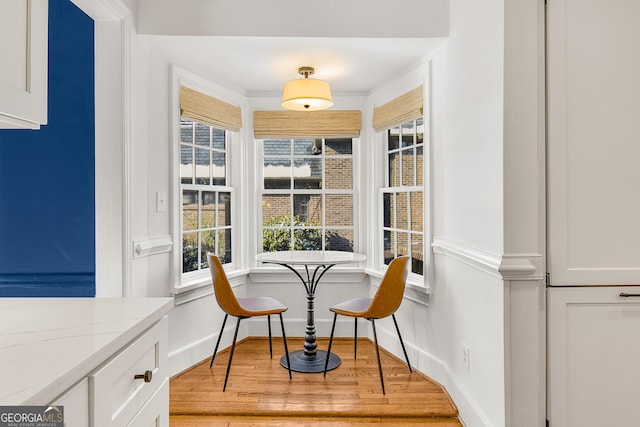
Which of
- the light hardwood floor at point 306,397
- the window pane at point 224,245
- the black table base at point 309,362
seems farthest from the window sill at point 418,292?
the window pane at point 224,245

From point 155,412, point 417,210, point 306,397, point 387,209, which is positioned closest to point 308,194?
point 387,209

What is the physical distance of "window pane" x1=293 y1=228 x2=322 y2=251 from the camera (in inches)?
157

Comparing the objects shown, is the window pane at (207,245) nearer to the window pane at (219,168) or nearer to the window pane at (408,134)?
the window pane at (219,168)

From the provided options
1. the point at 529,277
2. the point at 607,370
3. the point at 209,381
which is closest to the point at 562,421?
the point at 607,370

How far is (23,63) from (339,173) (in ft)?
9.98

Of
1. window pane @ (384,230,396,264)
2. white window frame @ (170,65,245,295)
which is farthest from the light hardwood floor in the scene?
window pane @ (384,230,396,264)

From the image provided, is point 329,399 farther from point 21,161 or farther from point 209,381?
point 21,161

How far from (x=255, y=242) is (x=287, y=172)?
0.71 meters

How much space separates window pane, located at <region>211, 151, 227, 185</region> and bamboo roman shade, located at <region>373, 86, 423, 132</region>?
133 cm

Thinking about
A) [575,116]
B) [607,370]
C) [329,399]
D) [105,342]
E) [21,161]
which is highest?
[575,116]

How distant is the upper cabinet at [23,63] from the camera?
102cm

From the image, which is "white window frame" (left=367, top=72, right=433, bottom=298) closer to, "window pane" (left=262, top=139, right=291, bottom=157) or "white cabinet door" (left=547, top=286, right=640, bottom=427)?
"window pane" (left=262, top=139, right=291, bottom=157)

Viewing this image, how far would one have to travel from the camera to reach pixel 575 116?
1.87 m

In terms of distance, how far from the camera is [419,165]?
3.27 metres
